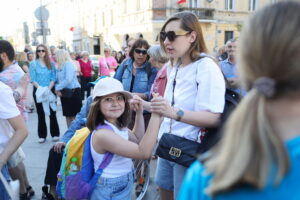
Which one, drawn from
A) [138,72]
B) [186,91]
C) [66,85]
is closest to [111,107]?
[186,91]

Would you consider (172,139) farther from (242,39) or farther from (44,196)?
(44,196)

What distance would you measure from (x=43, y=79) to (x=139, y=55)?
286 cm

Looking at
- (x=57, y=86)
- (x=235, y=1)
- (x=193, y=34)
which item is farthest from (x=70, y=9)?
(x=193, y=34)

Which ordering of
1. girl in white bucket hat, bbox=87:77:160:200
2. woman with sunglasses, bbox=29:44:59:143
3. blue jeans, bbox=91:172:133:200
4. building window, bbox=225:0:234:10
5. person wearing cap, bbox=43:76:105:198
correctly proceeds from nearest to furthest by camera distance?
1. girl in white bucket hat, bbox=87:77:160:200
2. blue jeans, bbox=91:172:133:200
3. person wearing cap, bbox=43:76:105:198
4. woman with sunglasses, bbox=29:44:59:143
5. building window, bbox=225:0:234:10

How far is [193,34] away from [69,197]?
1407mm

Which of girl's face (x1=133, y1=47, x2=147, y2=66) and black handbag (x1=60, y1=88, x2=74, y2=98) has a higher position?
girl's face (x1=133, y1=47, x2=147, y2=66)

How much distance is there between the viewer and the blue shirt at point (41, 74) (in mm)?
5953

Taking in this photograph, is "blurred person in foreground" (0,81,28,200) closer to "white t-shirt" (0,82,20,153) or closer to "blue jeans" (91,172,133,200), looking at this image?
"white t-shirt" (0,82,20,153)

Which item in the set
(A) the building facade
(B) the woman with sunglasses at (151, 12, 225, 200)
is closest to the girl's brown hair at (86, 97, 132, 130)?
(B) the woman with sunglasses at (151, 12, 225, 200)

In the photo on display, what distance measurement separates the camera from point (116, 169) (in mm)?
2174

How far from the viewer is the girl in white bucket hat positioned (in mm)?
2010

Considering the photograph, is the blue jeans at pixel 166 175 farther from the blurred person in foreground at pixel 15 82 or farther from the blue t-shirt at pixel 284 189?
the blurred person in foreground at pixel 15 82

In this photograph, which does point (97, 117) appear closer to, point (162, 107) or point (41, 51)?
point (162, 107)

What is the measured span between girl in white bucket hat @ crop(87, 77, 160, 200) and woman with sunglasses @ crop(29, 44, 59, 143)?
396cm
